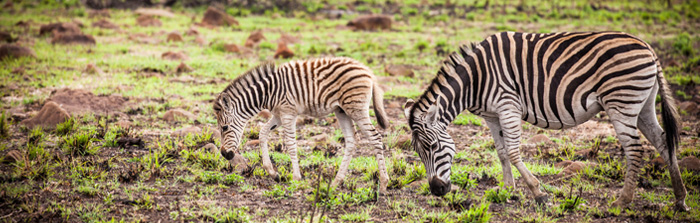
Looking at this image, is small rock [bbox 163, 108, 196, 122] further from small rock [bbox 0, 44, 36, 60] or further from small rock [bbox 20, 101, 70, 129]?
small rock [bbox 0, 44, 36, 60]

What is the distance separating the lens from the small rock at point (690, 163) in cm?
733

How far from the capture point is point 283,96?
7.18m

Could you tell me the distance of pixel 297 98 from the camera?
7.13 metres

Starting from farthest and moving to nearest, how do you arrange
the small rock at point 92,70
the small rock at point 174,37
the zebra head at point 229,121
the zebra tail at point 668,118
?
the small rock at point 174,37
the small rock at point 92,70
the zebra head at point 229,121
the zebra tail at point 668,118

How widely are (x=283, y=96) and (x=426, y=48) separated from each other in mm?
Result: 10165

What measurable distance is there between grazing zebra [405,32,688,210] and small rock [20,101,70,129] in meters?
5.97

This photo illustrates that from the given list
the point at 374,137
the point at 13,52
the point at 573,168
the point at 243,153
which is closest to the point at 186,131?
the point at 243,153

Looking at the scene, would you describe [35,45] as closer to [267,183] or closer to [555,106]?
[267,183]

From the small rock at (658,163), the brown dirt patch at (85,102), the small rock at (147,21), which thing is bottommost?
the small rock at (147,21)

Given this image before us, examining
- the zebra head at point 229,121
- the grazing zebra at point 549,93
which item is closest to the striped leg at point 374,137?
the grazing zebra at point 549,93

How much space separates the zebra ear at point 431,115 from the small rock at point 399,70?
739 cm

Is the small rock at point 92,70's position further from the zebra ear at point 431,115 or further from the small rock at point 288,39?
the zebra ear at point 431,115

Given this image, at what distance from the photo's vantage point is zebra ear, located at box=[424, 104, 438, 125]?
20.0ft

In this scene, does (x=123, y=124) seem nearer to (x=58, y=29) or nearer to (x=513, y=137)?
(x=513, y=137)
